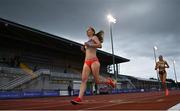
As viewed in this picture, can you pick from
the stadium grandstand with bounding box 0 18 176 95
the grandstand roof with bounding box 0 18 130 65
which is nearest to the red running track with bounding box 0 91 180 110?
the stadium grandstand with bounding box 0 18 176 95

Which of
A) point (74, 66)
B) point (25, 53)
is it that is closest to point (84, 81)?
point (25, 53)

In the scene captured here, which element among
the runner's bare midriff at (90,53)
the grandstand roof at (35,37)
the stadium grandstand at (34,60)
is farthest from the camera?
the grandstand roof at (35,37)

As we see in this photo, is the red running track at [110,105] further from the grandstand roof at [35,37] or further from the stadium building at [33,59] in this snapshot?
the grandstand roof at [35,37]

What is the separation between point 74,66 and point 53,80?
13108 millimetres

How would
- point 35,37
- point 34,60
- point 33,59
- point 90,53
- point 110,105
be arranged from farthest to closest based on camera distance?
point 35,37 < point 34,60 < point 33,59 < point 110,105 < point 90,53

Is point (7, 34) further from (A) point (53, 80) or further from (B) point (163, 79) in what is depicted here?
(B) point (163, 79)

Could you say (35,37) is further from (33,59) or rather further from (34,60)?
(34,60)

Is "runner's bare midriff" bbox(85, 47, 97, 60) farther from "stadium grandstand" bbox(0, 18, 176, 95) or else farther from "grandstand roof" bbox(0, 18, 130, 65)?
"grandstand roof" bbox(0, 18, 130, 65)

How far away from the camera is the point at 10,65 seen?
116 ft

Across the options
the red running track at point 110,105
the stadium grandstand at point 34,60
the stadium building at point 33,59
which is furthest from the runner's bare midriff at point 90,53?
the stadium building at point 33,59

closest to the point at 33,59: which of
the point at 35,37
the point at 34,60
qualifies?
the point at 34,60

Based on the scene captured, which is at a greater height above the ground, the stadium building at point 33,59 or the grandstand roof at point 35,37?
the grandstand roof at point 35,37

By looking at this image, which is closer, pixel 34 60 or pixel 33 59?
pixel 33 59

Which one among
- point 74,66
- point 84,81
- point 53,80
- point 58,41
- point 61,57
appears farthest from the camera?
point 74,66
